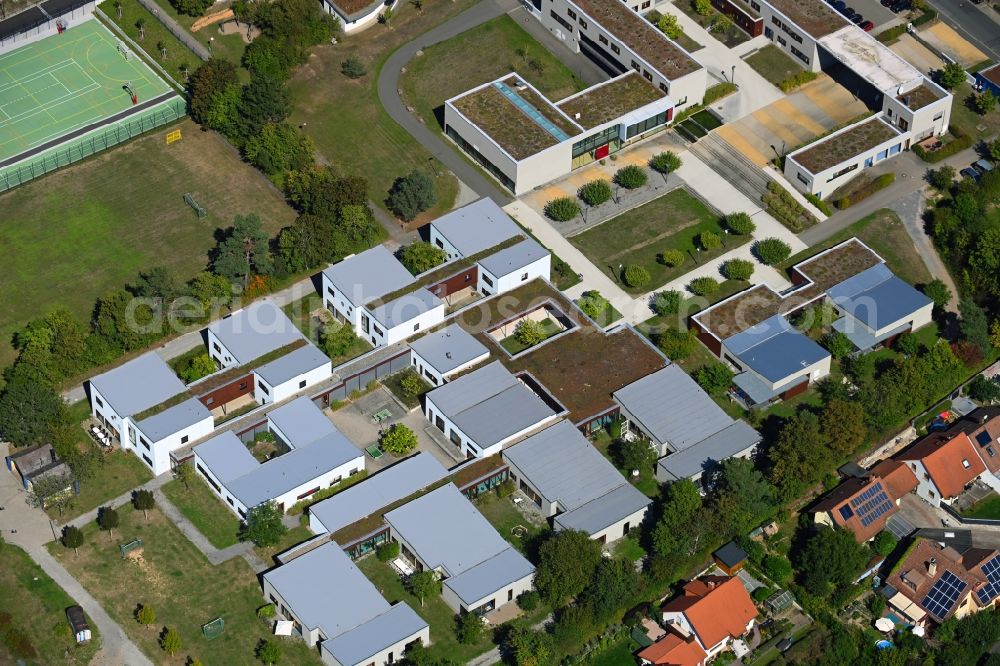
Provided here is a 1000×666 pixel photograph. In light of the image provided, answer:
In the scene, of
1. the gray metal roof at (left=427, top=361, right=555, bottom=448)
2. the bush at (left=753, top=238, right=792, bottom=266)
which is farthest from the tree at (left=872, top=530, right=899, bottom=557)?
the bush at (left=753, top=238, right=792, bottom=266)

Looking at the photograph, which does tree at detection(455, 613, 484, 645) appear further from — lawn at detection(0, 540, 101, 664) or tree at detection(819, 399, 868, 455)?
tree at detection(819, 399, 868, 455)

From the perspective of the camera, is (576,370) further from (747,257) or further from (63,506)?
(63,506)

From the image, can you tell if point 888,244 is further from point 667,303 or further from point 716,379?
point 716,379

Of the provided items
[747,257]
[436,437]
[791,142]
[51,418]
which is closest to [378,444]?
[436,437]

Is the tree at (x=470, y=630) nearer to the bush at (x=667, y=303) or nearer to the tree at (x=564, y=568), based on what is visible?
the tree at (x=564, y=568)

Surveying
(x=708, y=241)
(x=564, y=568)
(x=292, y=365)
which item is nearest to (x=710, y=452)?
(x=564, y=568)

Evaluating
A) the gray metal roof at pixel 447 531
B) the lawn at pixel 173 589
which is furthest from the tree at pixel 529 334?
the lawn at pixel 173 589

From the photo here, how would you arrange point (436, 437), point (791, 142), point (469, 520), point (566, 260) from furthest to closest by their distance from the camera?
point (791, 142) → point (566, 260) → point (436, 437) → point (469, 520)
